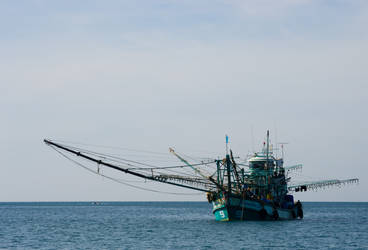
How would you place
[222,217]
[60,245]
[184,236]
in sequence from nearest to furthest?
[60,245], [184,236], [222,217]

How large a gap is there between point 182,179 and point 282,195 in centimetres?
1923

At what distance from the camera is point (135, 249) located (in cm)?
4941

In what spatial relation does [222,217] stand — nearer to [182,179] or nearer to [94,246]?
[182,179]

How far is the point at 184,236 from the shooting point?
6003 centimetres

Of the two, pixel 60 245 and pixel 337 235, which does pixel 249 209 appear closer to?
pixel 337 235

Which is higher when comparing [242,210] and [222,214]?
[242,210]

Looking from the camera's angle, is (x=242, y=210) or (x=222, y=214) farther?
(x=222, y=214)

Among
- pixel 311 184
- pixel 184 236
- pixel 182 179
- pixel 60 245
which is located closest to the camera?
pixel 60 245

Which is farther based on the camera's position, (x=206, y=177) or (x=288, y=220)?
(x=288, y=220)

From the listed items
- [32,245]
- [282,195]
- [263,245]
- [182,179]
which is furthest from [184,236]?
[282,195]

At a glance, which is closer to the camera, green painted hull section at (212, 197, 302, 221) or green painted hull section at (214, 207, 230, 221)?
green painted hull section at (212, 197, 302, 221)

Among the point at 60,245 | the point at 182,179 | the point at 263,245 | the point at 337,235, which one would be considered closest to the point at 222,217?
the point at 182,179

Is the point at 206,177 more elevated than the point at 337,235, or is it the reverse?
the point at 206,177

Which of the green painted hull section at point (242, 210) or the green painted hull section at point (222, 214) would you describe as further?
the green painted hull section at point (222, 214)
